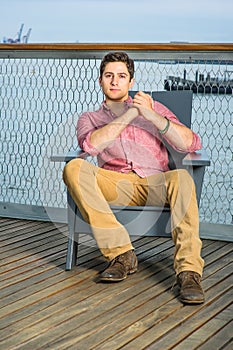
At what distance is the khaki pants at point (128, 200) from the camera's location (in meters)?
2.74

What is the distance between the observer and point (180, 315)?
2.46 metres

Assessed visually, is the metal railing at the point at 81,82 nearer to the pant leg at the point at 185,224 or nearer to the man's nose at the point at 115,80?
the man's nose at the point at 115,80

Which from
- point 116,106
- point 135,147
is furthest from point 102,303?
point 116,106

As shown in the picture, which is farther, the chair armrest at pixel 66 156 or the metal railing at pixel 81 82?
the metal railing at pixel 81 82

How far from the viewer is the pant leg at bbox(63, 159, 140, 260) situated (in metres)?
2.83

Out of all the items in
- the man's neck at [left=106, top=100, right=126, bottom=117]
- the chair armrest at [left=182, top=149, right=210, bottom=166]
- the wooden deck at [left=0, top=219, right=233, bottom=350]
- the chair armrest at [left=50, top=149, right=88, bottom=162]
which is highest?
the man's neck at [left=106, top=100, right=126, bottom=117]

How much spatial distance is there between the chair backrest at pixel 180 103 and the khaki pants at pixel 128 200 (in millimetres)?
394

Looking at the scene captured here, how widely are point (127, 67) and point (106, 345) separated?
132cm

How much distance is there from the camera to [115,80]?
301 cm

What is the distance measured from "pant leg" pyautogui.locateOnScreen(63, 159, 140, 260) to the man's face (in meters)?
0.35

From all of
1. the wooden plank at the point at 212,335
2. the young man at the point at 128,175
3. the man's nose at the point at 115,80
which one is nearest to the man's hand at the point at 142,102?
the young man at the point at 128,175

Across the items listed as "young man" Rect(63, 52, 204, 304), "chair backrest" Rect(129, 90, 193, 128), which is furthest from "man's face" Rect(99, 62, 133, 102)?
"chair backrest" Rect(129, 90, 193, 128)

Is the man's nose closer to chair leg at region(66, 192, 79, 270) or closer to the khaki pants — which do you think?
the khaki pants

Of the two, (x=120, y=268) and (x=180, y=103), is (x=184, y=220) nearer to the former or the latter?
(x=120, y=268)
